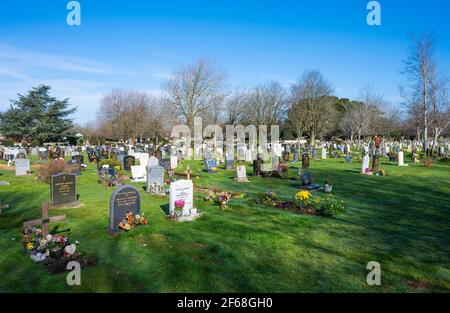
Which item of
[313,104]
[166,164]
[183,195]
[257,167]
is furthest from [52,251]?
[313,104]

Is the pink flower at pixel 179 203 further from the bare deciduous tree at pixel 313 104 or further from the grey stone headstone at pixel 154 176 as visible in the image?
the bare deciduous tree at pixel 313 104

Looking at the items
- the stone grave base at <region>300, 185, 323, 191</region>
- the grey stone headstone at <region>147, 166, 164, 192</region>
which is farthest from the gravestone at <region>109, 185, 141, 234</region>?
the stone grave base at <region>300, 185, 323, 191</region>

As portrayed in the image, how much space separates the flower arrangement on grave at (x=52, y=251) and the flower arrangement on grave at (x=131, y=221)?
1.52m

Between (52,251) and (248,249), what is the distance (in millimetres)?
4468

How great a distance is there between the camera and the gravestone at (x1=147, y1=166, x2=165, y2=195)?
1535cm

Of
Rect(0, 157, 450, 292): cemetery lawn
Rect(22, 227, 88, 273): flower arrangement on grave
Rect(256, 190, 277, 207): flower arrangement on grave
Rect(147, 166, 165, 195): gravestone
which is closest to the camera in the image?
Rect(0, 157, 450, 292): cemetery lawn

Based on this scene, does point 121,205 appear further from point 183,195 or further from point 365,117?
point 365,117

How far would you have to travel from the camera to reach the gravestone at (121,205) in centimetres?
941

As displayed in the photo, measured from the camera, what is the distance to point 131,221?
380 inches

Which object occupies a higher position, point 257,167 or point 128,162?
point 128,162

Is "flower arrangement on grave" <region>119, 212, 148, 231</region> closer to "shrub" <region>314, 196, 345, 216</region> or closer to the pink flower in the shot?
the pink flower

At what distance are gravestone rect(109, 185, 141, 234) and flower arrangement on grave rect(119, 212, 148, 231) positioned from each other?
0.47 feet
